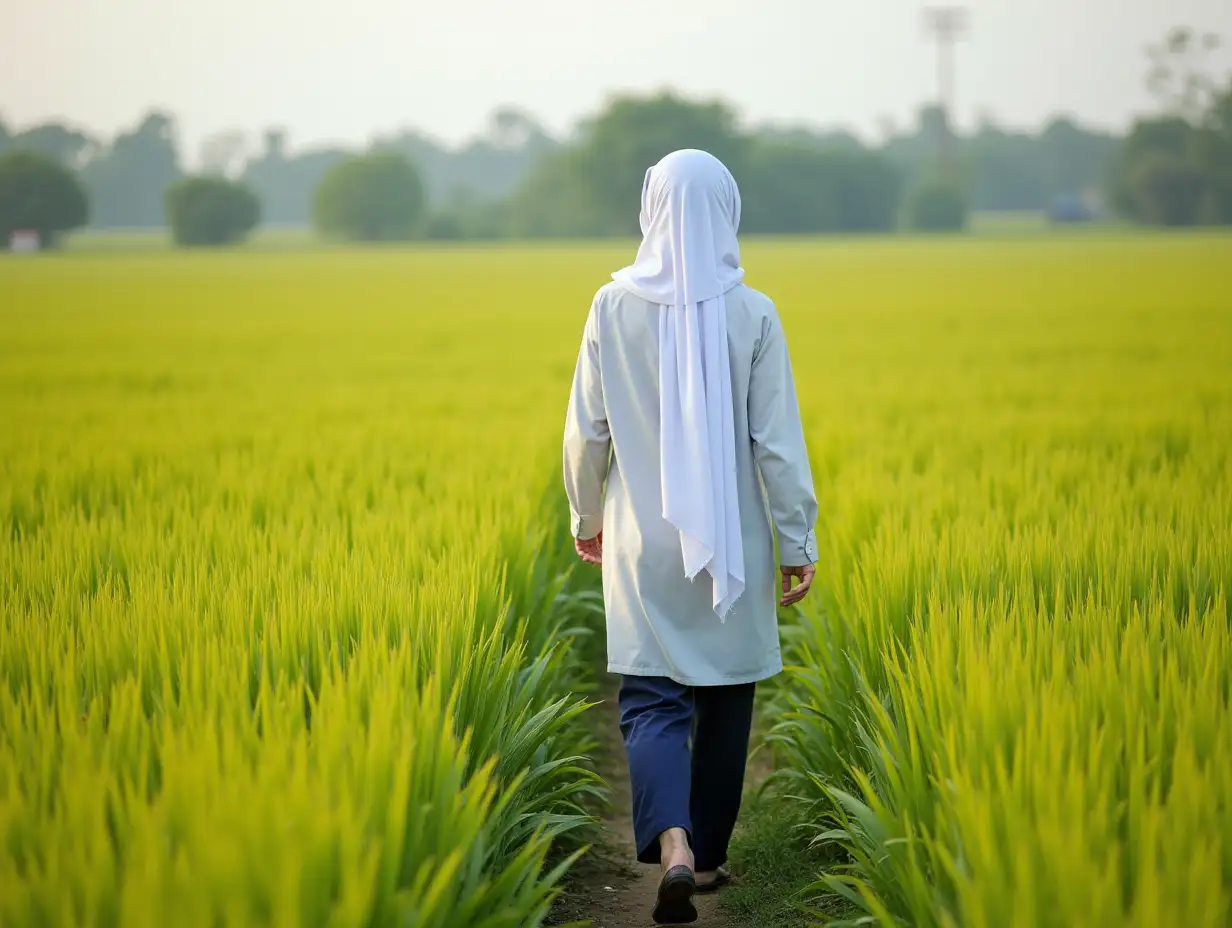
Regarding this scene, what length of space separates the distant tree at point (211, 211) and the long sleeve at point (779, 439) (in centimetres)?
3884

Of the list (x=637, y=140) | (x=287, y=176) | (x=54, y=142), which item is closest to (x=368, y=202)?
(x=287, y=176)

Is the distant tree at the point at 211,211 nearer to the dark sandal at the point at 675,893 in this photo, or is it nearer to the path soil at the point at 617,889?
the path soil at the point at 617,889

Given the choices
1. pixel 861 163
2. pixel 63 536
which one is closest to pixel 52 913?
pixel 63 536

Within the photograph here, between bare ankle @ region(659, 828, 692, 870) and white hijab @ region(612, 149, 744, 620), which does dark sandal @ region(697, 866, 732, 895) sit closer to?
bare ankle @ region(659, 828, 692, 870)

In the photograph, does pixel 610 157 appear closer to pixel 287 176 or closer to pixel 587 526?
pixel 287 176

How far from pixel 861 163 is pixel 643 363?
72261mm

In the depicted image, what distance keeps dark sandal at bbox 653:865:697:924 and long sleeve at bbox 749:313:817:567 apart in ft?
2.65

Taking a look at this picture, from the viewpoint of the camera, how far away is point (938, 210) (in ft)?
226

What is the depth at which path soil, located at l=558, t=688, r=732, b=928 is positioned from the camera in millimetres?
3375

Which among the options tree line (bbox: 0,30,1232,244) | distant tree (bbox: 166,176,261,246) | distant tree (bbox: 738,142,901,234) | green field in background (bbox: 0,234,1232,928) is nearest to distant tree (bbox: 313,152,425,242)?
tree line (bbox: 0,30,1232,244)

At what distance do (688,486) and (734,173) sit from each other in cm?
7415

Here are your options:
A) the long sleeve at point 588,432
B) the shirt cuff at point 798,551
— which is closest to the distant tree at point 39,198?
the long sleeve at point 588,432

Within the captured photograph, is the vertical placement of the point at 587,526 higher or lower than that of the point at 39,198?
lower

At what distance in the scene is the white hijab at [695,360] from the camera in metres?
3.13
